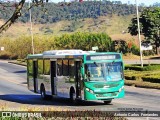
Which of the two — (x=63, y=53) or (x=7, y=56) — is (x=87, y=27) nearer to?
(x=7, y=56)

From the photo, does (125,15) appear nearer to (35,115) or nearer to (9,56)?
(9,56)

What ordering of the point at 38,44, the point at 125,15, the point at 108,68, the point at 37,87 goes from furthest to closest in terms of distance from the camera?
the point at 125,15 → the point at 38,44 → the point at 37,87 → the point at 108,68

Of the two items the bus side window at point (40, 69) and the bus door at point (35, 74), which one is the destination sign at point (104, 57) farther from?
the bus door at point (35, 74)

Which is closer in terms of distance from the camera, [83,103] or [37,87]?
[83,103]

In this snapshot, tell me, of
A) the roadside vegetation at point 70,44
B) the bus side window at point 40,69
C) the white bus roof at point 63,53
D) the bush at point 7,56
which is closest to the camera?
the white bus roof at point 63,53

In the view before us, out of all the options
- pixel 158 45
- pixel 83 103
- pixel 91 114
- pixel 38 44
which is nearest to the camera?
pixel 91 114

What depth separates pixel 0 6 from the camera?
39.5ft

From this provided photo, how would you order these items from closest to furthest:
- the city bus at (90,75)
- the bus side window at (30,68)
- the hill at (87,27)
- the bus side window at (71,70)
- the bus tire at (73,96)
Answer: the city bus at (90,75) < the bus side window at (71,70) < the bus tire at (73,96) < the bus side window at (30,68) < the hill at (87,27)

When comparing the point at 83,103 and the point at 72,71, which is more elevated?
the point at 72,71

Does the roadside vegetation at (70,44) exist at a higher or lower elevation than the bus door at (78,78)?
lower

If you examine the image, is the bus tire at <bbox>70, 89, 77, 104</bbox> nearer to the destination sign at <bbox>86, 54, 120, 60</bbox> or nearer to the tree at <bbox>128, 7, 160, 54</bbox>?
the destination sign at <bbox>86, 54, 120, 60</bbox>

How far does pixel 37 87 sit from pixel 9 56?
82.5m

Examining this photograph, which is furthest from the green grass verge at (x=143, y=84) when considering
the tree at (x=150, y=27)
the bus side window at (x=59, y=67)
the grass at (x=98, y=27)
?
the grass at (x=98, y=27)

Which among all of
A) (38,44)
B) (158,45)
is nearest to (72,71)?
(158,45)
